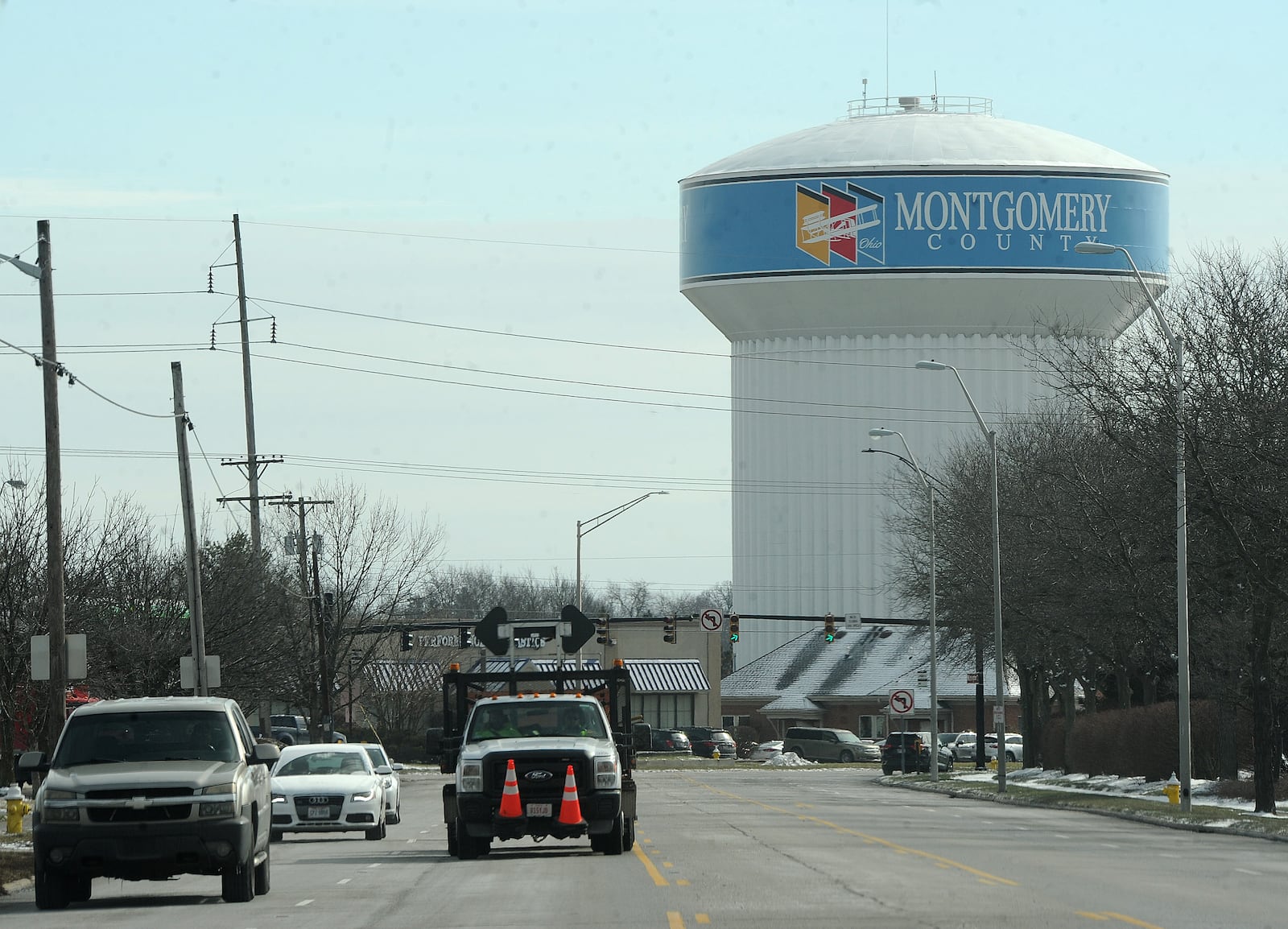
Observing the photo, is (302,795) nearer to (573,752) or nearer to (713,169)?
(573,752)

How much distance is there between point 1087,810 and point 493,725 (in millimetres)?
19560

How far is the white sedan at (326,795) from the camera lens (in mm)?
30594

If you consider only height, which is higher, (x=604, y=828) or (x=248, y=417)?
(x=248, y=417)

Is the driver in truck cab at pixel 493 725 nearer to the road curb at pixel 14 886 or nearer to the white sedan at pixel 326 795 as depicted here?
the white sedan at pixel 326 795

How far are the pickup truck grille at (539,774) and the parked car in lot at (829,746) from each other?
62.5 metres

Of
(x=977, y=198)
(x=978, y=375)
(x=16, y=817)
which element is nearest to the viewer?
(x=16, y=817)

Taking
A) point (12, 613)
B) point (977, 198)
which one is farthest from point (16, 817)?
point (977, 198)

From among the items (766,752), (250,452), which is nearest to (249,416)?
(250,452)

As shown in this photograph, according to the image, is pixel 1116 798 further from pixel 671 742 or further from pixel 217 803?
pixel 671 742

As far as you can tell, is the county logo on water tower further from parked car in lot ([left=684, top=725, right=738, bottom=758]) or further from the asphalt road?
the asphalt road

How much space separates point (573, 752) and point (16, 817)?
33.2 ft

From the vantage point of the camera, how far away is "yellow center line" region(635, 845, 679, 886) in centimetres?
2078

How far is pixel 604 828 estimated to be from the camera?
2492 cm

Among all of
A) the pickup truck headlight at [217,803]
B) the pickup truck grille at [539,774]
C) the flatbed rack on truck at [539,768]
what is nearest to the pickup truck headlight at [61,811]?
the pickup truck headlight at [217,803]
